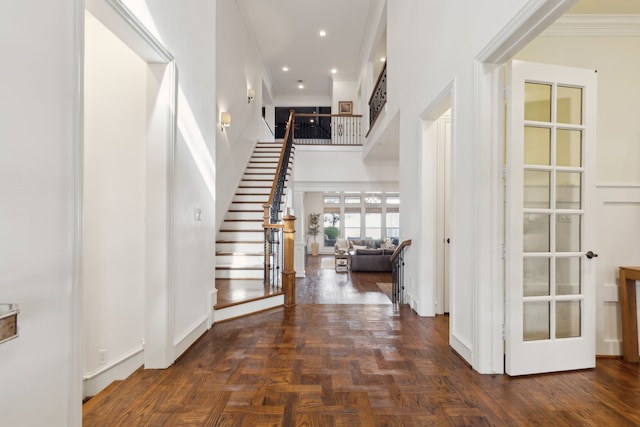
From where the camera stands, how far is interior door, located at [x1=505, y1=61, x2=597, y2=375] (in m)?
2.39

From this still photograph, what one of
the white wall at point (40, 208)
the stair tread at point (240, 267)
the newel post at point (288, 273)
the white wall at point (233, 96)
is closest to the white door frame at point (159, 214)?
the white wall at point (40, 208)

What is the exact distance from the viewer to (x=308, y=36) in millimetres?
8000

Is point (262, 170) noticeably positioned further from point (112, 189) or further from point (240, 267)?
point (112, 189)

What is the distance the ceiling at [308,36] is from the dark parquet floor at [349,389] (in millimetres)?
6801

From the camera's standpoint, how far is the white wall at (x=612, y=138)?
110 inches

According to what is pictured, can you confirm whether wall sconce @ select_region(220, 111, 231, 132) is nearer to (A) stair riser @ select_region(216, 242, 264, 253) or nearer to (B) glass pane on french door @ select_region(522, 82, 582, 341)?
(A) stair riser @ select_region(216, 242, 264, 253)

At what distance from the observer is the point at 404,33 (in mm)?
4578

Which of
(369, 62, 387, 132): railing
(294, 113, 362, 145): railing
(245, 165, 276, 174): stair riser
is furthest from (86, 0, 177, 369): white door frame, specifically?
(294, 113, 362, 145): railing

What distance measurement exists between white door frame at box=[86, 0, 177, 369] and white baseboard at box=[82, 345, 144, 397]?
0.65m

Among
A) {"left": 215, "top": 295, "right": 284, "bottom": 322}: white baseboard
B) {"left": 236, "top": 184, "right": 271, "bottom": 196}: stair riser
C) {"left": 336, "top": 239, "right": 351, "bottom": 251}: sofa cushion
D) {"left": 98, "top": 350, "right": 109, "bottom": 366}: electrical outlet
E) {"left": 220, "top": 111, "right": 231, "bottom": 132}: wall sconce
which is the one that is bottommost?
{"left": 98, "top": 350, "right": 109, "bottom": 366}: electrical outlet

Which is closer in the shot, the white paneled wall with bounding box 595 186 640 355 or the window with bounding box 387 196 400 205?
the white paneled wall with bounding box 595 186 640 355

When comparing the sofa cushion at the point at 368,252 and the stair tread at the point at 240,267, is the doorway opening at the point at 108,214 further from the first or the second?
the sofa cushion at the point at 368,252

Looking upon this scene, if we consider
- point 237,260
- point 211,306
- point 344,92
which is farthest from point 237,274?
point 344,92

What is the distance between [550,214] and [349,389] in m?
2.03
